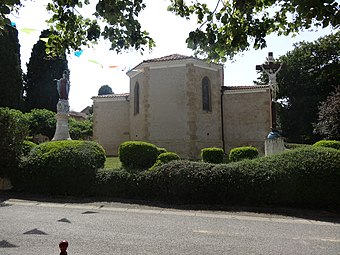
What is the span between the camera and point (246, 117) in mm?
22062

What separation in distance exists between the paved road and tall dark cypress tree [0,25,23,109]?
2124cm

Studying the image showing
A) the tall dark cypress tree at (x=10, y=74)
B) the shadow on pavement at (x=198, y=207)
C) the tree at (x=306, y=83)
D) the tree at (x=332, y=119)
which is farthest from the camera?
the tree at (x=306, y=83)

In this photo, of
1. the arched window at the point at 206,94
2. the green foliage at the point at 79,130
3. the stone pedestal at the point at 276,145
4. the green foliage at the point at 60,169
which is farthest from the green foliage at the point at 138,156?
the green foliage at the point at 79,130

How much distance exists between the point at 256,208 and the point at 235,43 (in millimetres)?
6242

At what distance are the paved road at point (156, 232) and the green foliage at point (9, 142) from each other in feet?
9.32

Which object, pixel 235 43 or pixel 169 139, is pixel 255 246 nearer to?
pixel 235 43

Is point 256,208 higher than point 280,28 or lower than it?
lower

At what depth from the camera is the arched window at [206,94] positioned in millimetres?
21406

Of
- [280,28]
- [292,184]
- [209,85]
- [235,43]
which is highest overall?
[209,85]

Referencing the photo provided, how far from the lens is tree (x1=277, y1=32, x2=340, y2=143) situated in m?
33.3

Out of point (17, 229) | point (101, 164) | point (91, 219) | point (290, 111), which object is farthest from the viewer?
point (290, 111)

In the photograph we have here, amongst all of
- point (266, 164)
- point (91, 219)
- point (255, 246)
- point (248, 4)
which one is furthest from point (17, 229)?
point (266, 164)

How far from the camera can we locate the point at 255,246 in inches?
203

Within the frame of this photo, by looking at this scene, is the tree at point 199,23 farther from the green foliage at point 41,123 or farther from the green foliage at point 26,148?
the green foliage at point 41,123
